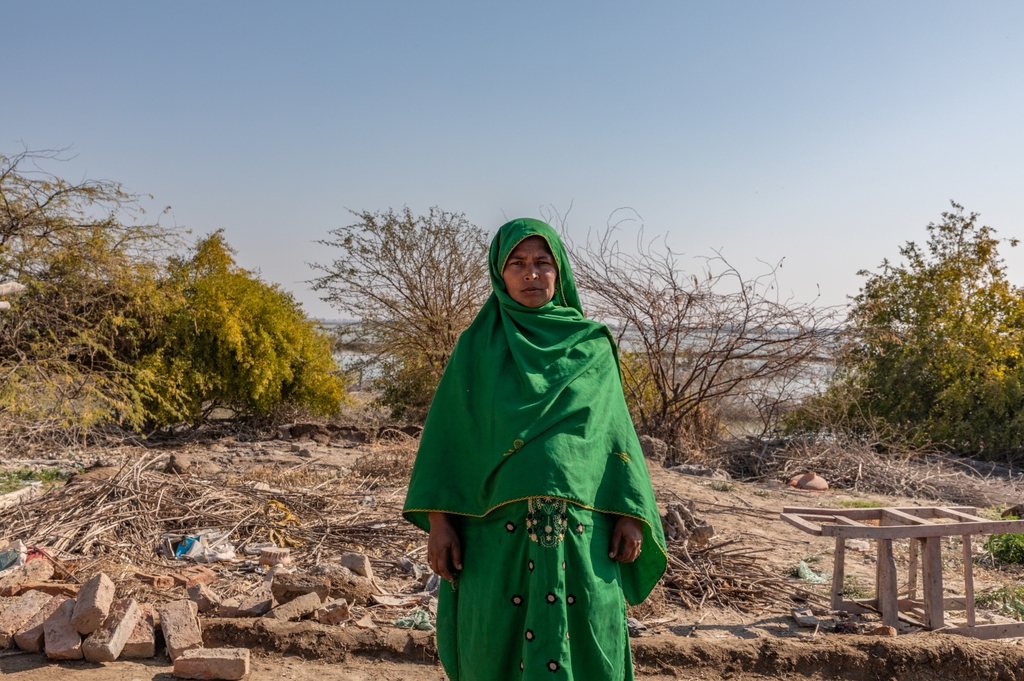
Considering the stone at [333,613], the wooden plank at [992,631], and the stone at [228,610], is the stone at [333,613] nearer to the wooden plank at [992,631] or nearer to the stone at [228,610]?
the stone at [228,610]

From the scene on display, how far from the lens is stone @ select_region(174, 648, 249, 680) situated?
341 cm

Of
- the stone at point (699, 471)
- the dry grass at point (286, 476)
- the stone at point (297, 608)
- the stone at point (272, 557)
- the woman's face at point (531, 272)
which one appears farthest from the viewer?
the stone at point (699, 471)

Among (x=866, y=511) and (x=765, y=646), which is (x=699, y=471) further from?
(x=765, y=646)

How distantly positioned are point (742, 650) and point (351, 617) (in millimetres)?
2000

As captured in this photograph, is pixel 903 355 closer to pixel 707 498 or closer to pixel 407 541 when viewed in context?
pixel 707 498

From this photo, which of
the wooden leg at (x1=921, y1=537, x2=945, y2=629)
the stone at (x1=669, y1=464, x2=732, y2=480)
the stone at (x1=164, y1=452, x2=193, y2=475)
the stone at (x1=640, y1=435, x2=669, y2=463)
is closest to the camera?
the wooden leg at (x1=921, y1=537, x2=945, y2=629)

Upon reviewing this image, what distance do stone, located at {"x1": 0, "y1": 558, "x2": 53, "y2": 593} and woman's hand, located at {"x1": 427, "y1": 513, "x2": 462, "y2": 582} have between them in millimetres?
3418

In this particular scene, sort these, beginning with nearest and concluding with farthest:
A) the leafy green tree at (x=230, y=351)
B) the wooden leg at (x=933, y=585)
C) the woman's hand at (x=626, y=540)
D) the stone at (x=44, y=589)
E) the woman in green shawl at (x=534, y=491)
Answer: the woman in green shawl at (x=534, y=491)
the woman's hand at (x=626, y=540)
the wooden leg at (x=933, y=585)
the stone at (x=44, y=589)
the leafy green tree at (x=230, y=351)

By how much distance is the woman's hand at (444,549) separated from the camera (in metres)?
2.08

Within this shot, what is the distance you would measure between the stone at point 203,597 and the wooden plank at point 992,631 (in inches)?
152

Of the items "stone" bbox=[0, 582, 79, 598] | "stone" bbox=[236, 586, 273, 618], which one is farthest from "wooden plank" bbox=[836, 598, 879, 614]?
"stone" bbox=[0, 582, 79, 598]

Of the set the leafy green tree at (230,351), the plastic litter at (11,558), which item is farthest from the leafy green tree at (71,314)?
the plastic litter at (11,558)

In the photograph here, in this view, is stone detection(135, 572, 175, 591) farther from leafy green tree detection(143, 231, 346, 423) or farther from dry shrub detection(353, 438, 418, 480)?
leafy green tree detection(143, 231, 346, 423)

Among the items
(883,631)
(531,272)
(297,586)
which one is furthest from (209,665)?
(883,631)
